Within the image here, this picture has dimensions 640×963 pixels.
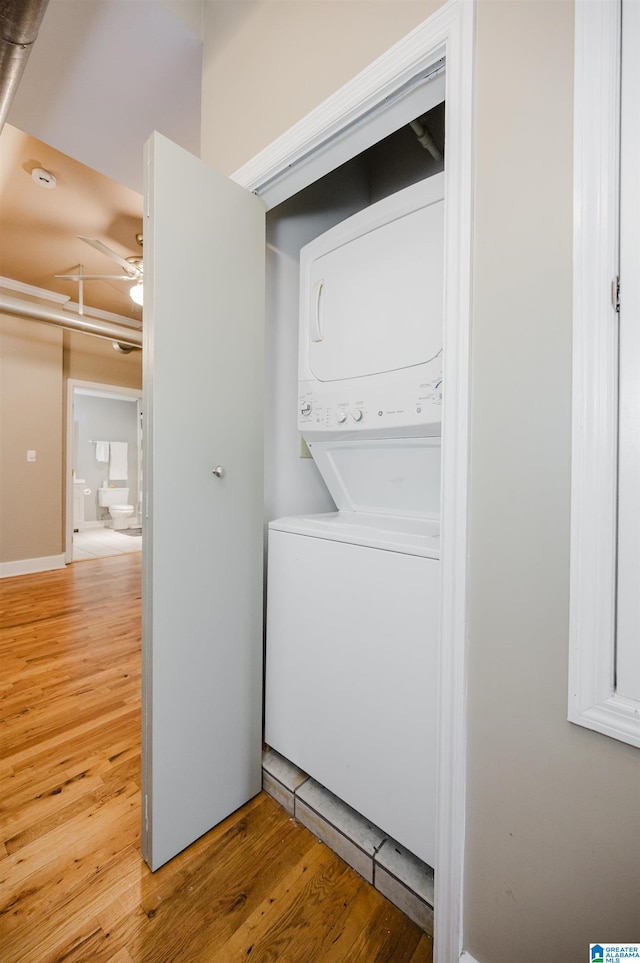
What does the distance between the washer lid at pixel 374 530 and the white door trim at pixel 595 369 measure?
353 mm

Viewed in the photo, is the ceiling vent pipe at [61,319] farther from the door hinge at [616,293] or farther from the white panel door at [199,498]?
the door hinge at [616,293]

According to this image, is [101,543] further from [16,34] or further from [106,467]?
[16,34]

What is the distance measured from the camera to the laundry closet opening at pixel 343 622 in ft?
3.43

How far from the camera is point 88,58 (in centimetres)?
156

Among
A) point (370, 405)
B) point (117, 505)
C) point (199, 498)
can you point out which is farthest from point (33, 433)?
point (370, 405)

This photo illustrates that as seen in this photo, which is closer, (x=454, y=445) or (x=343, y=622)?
(x=454, y=445)

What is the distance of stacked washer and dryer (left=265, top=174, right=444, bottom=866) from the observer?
1.06 meters

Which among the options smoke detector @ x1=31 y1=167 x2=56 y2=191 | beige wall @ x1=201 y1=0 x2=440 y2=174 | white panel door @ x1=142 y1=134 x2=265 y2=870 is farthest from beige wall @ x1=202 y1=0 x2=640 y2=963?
smoke detector @ x1=31 y1=167 x2=56 y2=191

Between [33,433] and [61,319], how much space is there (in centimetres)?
133

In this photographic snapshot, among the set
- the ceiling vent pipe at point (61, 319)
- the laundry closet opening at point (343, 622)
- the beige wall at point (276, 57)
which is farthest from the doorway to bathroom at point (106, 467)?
the beige wall at point (276, 57)

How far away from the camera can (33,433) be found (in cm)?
441

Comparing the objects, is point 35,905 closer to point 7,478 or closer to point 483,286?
point 483,286

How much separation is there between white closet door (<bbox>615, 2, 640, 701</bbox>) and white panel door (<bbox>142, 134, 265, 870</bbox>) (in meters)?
1.00

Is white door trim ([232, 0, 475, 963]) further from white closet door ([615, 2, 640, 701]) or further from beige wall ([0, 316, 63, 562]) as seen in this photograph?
beige wall ([0, 316, 63, 562])
